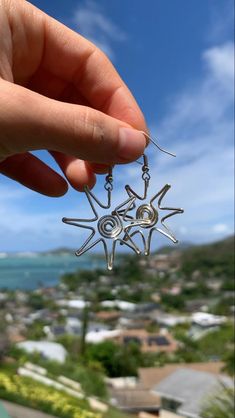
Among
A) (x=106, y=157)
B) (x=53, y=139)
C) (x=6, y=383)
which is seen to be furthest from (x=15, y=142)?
(x=6, y=383)

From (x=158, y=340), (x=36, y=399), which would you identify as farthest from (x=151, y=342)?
(x=36, y=399)

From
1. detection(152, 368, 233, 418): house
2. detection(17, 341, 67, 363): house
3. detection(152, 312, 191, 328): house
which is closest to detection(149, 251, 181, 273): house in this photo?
detection(152, 312, 191, 328): house

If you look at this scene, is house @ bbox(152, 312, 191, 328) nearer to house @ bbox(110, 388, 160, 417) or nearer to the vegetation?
house @ bbox(110, 388, 160, 417)

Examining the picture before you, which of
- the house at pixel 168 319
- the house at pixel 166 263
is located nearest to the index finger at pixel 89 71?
the house at pixel 168 319

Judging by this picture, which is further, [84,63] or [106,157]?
[84,63]

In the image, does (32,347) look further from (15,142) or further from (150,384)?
(15,142)

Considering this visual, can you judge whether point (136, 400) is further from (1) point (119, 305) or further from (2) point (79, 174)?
(1) point (119, 305)
